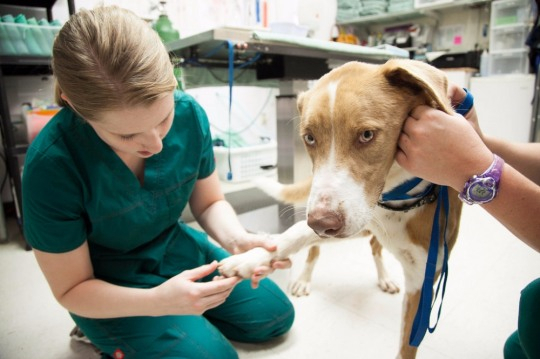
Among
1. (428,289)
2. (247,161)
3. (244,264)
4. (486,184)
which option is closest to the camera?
(486,184)

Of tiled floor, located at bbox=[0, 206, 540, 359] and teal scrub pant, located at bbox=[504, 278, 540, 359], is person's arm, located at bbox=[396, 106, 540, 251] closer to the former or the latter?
teal scrub pant, located at bbox=[504, 278, 540, 359]

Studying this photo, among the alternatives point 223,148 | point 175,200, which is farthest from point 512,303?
point 223,148

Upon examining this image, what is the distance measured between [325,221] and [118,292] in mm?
572

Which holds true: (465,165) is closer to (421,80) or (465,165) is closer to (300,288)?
(421,80)

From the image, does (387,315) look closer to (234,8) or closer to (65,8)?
(65,8)

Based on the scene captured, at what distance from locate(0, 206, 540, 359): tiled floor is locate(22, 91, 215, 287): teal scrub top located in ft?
1.47

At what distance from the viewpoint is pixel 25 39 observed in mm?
2133

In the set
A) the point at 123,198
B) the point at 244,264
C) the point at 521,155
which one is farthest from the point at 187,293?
the point at 521,155


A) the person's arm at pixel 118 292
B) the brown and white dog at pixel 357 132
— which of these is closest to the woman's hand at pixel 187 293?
the person's arm at pixel 118 292

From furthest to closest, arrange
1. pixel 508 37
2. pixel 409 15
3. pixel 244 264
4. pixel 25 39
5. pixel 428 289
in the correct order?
pixel 409 15 → pixel 508 37 → pixel 25 39 → pixel 244 264 → pixel 428 289

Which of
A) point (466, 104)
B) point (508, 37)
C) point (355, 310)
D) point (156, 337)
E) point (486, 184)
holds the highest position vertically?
point (508, 37)

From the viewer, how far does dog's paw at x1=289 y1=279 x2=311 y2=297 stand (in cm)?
156

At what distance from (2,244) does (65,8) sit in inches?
76.2

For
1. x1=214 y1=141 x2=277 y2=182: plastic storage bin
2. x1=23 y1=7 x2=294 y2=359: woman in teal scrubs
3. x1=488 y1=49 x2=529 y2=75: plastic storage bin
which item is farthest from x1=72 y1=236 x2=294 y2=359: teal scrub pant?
x1=488 y1=49 x2=529 y2=75: plastic storage bin
